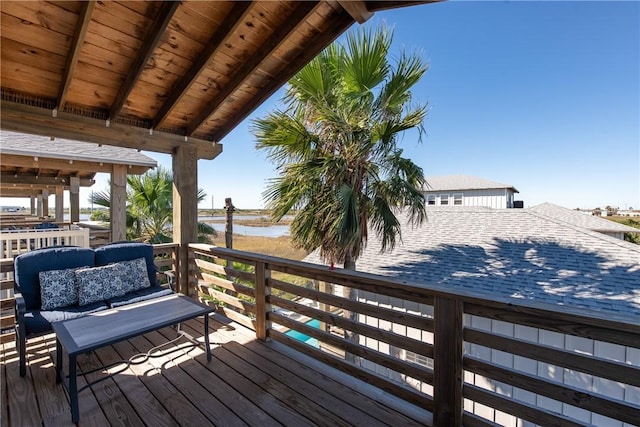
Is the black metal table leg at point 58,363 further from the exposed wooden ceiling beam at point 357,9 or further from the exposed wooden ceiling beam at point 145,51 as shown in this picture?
the exposed wooden ceiling beam at point 357,9

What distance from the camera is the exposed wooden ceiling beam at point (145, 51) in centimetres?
196

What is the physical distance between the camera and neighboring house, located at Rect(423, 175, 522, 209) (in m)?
19.0

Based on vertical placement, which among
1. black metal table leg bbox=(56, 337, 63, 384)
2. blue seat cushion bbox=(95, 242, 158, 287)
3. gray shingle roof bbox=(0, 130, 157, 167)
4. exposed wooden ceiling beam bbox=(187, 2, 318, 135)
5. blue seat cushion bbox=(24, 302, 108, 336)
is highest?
exposed wooden ceiling beam bbox=(187, 2, 318, 135)

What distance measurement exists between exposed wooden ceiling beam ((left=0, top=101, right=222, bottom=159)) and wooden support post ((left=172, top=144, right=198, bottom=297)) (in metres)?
0.14

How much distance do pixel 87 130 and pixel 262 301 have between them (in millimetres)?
2416

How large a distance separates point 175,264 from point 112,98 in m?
2.01

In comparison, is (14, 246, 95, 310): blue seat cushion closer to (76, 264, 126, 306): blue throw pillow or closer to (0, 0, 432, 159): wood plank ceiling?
(76, 264, 126, 306): blue throw pillow

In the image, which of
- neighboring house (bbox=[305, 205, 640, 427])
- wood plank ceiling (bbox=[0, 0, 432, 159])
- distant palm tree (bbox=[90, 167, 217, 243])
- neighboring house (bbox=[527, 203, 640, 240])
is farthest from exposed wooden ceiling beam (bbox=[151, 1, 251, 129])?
neighboring house (bbox=[527, 203, 640, 240])

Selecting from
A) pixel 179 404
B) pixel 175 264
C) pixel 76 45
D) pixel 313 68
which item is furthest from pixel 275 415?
pixel 313 68

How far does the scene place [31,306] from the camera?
245 centimetres

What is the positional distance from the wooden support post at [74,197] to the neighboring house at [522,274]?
20.8 ft

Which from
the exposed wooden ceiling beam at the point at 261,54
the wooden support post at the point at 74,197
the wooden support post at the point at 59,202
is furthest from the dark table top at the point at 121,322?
the wooden support post at the point at 59,202

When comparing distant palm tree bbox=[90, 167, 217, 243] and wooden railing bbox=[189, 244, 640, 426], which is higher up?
distant palm tree bbox=[90, 167, 217, 243]

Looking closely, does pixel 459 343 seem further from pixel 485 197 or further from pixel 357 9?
pixel 485 197
